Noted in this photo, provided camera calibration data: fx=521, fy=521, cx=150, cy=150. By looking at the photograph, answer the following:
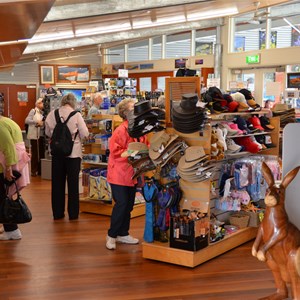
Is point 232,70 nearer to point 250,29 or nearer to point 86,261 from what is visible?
point 250,29

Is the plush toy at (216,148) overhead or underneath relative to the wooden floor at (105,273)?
overhead

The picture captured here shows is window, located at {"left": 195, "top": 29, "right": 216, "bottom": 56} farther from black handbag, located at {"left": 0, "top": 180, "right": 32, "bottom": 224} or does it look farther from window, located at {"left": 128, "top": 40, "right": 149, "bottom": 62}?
black handbag, located at {"left": 0, "top": 180, "right": 32, "bottom": 224}

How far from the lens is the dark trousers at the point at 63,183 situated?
6965mm

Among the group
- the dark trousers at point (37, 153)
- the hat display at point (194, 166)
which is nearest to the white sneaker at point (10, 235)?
the hat display at point (194, 166)

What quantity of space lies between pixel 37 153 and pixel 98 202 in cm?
410

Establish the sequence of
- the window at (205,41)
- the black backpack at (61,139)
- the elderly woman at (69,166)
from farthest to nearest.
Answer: the window at (205,41), the elderly woman at (69,166), the black backpack at (61,139)

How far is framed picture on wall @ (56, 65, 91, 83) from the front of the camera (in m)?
19.6

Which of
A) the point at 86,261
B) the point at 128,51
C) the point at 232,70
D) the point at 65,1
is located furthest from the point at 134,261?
the point at 128,51

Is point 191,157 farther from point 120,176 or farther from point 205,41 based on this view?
point 205,41

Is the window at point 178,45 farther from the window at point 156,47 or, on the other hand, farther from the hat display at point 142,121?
the hat display at point 142,121

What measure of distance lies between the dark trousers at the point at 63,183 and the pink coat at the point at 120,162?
1578mm

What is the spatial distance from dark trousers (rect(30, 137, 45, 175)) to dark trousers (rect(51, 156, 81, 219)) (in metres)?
3.96

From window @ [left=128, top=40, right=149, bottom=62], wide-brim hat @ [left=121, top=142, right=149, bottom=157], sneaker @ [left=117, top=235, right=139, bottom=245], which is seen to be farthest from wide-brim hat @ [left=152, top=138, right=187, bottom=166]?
window @ [left=128, top=40, right=149, bottom=62]

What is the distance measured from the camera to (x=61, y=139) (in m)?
6.81
